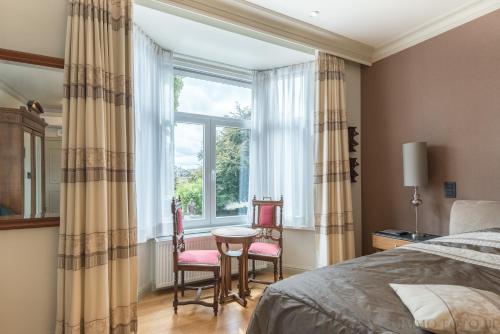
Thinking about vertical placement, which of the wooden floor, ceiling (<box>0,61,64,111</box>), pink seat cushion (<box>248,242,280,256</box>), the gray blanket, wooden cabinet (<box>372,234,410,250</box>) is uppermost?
ceiling (<box>0,61,64,111</box>)

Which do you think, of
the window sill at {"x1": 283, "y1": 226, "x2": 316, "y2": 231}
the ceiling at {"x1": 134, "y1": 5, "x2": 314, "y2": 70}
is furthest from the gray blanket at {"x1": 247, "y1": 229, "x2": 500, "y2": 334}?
the ceiling at {"x1": 134, "y1": 5, "x2": 314, "y2": 70}

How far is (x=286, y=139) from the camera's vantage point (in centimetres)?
388

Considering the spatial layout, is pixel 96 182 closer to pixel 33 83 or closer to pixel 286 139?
pixel 33 83

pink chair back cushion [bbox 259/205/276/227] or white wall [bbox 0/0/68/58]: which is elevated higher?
white wall [bbox 0/0/68/58]

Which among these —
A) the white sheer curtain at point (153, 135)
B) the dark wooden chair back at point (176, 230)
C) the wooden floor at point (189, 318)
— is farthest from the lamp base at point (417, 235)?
the white sheer curtain at point (153, 135)

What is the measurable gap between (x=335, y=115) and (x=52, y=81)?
9.11 ft

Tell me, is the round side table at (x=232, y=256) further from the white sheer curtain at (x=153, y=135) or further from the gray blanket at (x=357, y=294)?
the gray blanket at (x=357, y=294)

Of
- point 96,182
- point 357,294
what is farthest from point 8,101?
point 357,294

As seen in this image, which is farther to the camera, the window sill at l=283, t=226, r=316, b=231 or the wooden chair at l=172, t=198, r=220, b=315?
the window sill at l=283, t=226, r=316, b=231

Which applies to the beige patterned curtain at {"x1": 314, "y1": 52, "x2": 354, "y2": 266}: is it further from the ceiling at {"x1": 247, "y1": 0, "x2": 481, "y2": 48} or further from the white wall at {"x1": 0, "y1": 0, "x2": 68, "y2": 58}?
the white wall at {"x1": 0, "y1": 0, "x2": 68, "y2": 58}

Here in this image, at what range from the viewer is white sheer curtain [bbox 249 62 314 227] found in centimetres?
376

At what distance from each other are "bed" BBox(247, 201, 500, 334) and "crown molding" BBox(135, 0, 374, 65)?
2381mm

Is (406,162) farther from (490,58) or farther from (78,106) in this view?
(78,106)

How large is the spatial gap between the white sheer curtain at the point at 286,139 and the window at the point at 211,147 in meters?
0.19
